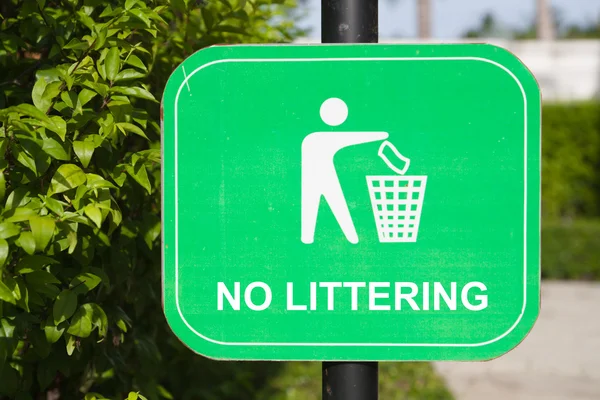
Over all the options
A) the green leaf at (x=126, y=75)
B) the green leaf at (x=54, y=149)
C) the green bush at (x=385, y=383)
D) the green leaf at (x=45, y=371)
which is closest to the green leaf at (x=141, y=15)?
the green leaf at (x=126, y=75)

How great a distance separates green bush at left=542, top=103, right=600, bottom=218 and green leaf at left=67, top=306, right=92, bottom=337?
35.4 ft

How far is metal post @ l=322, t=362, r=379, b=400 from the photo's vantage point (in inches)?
56.7

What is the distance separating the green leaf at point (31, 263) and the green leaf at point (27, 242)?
135 mm

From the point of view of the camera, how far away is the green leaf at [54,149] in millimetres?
1518

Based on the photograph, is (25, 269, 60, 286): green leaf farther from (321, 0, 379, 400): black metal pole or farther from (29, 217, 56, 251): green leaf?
(321, 0, 379, 400): black metal pole

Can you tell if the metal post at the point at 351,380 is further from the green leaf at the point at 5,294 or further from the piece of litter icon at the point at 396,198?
the green leaf at the point at 5,294

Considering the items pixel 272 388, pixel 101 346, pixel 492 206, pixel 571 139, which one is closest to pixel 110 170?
pixel 101 346

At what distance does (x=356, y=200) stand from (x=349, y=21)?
0.36 meters

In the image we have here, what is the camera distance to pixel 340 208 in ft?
4.51

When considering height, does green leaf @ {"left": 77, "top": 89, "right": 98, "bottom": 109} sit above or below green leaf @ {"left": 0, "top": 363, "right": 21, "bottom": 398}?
above

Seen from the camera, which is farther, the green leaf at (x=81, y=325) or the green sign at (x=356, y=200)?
the green leaf at (x=81, y=325)

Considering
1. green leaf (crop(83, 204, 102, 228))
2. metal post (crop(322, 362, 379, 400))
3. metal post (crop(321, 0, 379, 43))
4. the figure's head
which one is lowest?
Answer: metal post (crop(322, 362, 379, 400))

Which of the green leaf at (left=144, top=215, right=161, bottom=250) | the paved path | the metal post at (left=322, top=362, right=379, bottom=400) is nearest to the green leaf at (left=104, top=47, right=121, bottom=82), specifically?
the green leaf at (left=144, top=215, right=161, bottom=250)

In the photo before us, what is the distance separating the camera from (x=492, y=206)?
54.1 inches
